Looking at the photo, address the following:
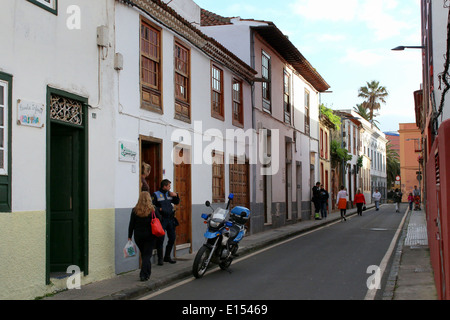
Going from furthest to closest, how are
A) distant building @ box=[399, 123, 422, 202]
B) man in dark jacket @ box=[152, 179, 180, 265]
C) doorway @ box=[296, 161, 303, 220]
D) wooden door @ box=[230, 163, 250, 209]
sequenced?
distant building @ box=[399, 123, 422, 202], doorway @ box=[296, 161, 303, 220], wooden door @ box=[230, 163, 250, 209], man in dark jacket @ box=[152, 179, 180, 265]

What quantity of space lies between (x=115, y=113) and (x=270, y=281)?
426 cm

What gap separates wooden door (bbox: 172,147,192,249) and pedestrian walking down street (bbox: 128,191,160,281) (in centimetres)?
386

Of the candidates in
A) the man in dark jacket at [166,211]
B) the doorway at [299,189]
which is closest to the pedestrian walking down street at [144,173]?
the man in dark jacket at [166,211]

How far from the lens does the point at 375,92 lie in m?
66.2

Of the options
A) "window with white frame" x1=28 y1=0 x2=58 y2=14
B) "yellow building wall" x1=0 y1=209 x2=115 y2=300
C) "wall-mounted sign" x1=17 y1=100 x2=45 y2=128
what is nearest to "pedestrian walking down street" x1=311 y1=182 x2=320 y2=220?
"yellow building wall" x1=0 y1=209 x2=115 y2=300

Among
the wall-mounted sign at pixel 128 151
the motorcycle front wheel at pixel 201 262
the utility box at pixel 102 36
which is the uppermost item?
the utility box at pixel 102 36

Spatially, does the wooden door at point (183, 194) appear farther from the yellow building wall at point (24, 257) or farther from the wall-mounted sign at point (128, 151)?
the yellow building wall at point (24, 257)

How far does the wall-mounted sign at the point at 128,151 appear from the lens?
1062 centimetres

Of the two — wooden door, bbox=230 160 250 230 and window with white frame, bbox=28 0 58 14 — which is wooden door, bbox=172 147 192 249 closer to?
wooden door, bbox=230 160 250 230

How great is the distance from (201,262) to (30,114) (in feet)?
13.7

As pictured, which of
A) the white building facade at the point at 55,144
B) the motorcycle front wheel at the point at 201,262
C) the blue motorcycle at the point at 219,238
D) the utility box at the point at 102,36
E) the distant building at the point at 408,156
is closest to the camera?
the white building facade at the point at 55,144

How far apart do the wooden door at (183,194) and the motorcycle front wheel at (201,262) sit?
10.4 ft

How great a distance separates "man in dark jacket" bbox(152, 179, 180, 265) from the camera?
11469 millimetres
